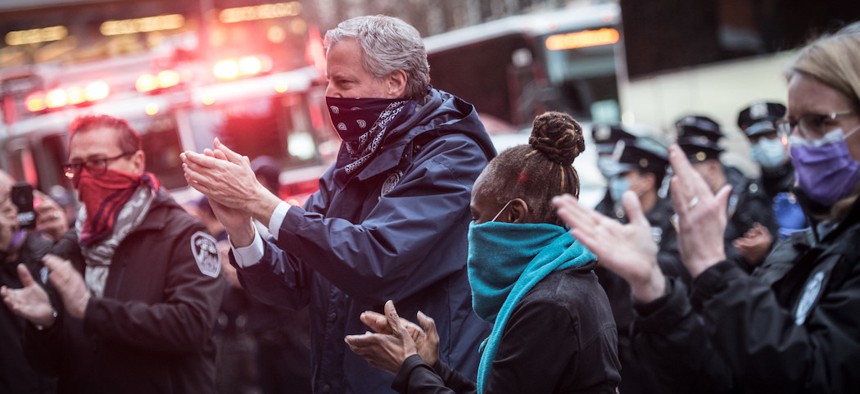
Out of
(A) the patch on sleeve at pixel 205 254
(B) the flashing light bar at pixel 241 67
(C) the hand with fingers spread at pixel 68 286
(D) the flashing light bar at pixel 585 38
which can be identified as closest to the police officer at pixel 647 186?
(A) the patch on sleeve at pixel 205 254

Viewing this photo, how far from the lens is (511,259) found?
2486 millimetres

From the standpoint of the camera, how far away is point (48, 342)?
13.3ft

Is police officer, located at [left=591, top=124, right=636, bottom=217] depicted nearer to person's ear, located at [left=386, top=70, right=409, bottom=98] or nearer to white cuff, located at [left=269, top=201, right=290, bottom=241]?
person's ear, located at [left=386, top=70, right=409, bottom=98]

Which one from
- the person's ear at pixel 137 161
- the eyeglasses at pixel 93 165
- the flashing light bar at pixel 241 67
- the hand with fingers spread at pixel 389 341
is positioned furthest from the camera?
the flashing light bar at pixel 241 67

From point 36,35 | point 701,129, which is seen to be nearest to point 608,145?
point 701,129

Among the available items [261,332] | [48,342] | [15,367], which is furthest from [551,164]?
[261,332]

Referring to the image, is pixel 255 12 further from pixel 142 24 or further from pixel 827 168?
pixel 827 168

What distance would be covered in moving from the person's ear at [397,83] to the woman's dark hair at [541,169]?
0.67 metres

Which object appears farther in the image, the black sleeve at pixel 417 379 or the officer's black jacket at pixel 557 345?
the black sleeve at pixel 417 379

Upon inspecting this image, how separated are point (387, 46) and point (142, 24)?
905cm

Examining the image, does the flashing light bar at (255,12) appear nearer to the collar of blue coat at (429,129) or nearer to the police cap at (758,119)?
the police cap at (758,119)

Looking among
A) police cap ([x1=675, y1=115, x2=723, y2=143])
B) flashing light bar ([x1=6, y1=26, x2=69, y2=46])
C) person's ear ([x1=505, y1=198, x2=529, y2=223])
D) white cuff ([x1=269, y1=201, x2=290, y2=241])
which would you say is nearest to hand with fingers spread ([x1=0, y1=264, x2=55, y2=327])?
white cuff ([x1=269, y1=201, x2=290, y2=241])

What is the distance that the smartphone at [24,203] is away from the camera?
4.55m

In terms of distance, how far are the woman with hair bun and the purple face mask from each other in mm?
856
